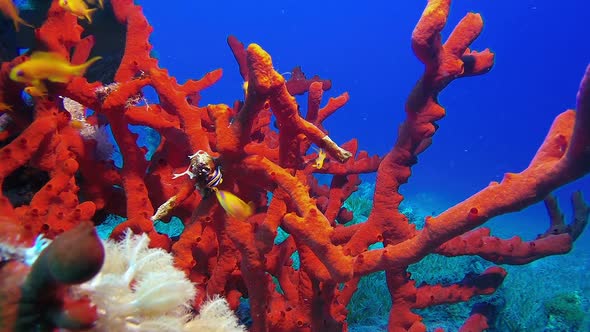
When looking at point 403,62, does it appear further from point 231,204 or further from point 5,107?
point 231,204

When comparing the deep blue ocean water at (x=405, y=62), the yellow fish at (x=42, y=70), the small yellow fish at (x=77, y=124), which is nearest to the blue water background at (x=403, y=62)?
the deep blue ocean water at (x=405, y=62)

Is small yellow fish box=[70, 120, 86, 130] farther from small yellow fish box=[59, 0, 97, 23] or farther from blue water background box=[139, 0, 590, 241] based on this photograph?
blue water background box=[139, 0, 590, 241]

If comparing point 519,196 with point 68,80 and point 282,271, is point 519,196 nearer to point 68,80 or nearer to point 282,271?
point 282,271

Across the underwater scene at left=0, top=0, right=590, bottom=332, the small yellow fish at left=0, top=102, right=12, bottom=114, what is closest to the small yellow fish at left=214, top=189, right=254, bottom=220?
the underwater scene at left=0, top=0, right=590, bottom=332

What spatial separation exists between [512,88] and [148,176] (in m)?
119

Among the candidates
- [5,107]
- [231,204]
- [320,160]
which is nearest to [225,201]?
[231,204]

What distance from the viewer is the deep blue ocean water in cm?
8850

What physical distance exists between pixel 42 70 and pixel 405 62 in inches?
5553

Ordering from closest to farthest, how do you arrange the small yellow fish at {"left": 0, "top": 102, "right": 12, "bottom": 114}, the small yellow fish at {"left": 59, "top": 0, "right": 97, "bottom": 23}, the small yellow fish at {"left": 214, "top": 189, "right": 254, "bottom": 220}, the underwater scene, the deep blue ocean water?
the underwater scene → the small yellow fish at {"left": 214, "top": 189, "right": 254, "bottom": 220} → the small yellow fish at {"left": 0, "top": 102, "right": 12, "bottom": 114} → the small yellow fish at {"left": 59, "top": 0, "right": 97, "bottom": 23} → the deep blue ocean water

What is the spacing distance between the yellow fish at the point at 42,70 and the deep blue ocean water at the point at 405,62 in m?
56.0

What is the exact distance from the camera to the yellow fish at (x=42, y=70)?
111 inches

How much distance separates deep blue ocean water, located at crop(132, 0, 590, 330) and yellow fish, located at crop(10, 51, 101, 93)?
184ft

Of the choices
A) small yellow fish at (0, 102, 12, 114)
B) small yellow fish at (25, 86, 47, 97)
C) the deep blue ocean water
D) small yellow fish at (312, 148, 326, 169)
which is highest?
the deep blue ocean water

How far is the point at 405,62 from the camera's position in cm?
13325
